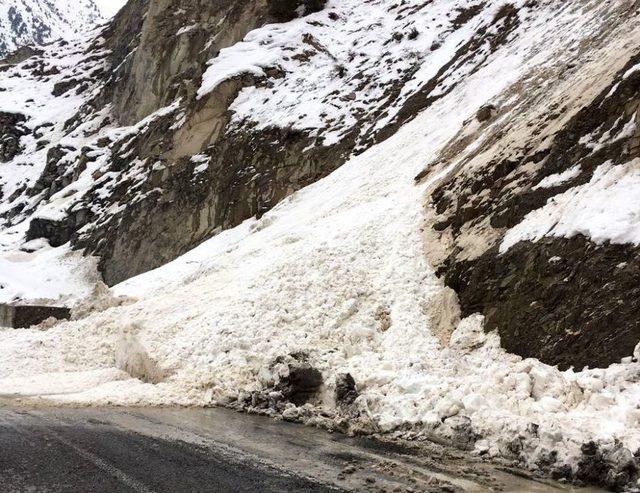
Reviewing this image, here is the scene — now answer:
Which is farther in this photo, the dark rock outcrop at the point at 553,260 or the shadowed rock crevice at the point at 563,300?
the dark rock outcrop at the point at 553,260

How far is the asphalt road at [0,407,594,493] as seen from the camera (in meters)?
5.67

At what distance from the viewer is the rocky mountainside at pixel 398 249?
807 centimetres

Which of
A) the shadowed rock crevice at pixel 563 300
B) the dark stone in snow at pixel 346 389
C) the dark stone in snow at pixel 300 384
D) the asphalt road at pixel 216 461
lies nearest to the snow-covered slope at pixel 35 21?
the dark stone in snow at pixel 300 384

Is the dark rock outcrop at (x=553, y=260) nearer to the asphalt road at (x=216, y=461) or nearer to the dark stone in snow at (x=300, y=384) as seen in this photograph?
the asphalt road at (x=216, y=461)

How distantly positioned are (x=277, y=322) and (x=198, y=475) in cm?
645

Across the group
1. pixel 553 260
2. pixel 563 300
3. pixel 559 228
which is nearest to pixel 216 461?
pixel 563 300

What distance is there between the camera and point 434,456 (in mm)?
6906

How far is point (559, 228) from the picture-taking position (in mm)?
9734

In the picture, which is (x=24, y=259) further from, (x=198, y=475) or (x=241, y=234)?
(x=198, y=475)

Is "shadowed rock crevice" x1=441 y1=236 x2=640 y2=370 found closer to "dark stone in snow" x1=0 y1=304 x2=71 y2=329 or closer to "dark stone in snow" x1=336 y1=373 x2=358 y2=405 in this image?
"dark stone in snow" x1=336 y1=373 x2=358 y2=405

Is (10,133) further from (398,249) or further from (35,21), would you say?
(35,21)

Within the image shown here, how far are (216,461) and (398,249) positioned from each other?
841 centimetres

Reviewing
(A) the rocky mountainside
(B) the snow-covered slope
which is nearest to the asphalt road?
(A) the rocky mountainside

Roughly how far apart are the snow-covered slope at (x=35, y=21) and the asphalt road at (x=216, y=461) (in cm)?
16765
